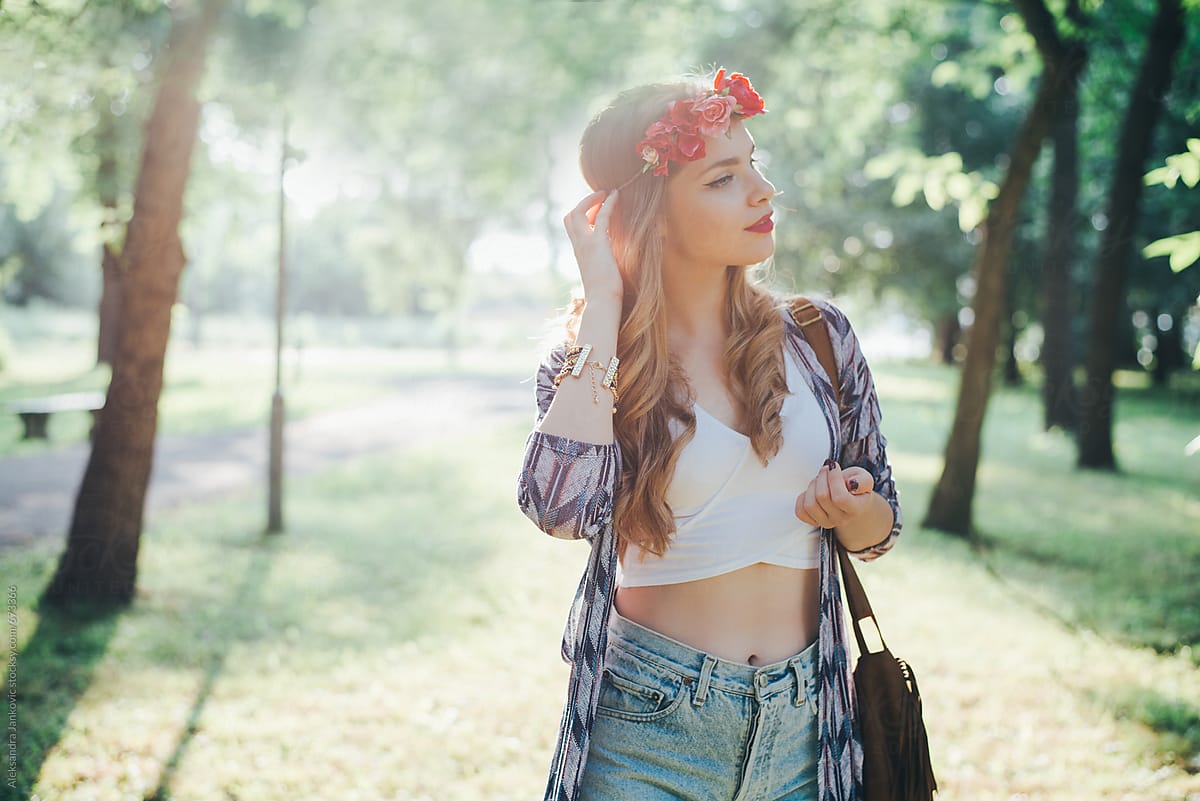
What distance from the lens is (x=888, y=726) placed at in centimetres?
200

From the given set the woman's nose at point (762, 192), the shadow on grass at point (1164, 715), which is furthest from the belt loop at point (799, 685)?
the shadow on grass at point (1164, 715)

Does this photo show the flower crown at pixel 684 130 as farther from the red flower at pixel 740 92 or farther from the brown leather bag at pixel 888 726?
the brown leather bag at pixel 888 726

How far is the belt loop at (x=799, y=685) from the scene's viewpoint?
191 cm

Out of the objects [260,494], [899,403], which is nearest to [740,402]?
[260,494]

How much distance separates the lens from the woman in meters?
1.85

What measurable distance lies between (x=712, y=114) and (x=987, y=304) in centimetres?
670

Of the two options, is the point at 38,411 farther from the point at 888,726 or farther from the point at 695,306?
the point at 888,726

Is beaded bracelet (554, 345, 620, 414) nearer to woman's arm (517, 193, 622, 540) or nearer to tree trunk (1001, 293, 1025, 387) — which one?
woman's arm (517, 193, 622, 540)

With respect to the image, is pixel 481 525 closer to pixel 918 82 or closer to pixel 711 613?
pixel 711 613

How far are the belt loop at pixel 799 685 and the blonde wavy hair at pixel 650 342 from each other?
1.24 feet

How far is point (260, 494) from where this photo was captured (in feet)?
34.2

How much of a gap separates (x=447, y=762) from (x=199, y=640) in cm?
234

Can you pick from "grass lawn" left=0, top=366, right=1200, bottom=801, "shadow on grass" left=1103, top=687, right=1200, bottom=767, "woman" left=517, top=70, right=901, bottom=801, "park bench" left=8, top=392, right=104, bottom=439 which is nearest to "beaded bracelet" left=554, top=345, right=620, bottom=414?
"woman" left=517, top=70, right=901, bottom=801

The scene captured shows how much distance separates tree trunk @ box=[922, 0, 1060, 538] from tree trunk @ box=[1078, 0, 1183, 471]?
306 cm
